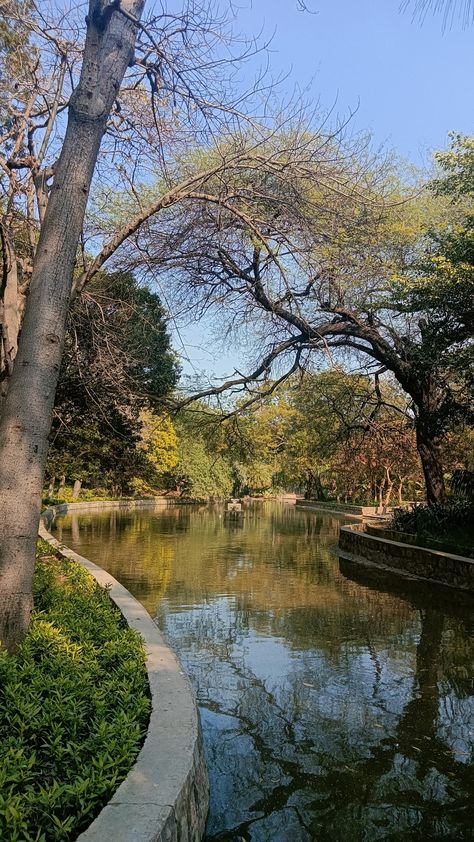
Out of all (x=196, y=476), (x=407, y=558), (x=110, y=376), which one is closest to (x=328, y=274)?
(x=110, y=376)

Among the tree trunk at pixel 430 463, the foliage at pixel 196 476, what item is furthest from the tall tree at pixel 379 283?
the foliage at pixel 196 476

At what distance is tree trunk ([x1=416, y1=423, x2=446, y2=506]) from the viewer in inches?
610

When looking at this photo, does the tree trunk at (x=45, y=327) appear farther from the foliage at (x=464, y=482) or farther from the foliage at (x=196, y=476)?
the foliage at (x=196, y=476)

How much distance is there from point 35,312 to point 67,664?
2435mm

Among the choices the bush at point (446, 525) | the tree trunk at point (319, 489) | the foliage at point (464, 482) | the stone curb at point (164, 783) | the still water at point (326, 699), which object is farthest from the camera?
the tree trunk at point (319, 489)

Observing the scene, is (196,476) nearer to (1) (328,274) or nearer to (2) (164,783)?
(1) (328,274)

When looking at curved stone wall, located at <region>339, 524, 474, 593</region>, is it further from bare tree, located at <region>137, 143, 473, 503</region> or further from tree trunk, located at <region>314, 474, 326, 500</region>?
tree trunk, located at <region>314, 474, 326, 500</region>

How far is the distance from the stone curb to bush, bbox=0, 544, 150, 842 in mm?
89

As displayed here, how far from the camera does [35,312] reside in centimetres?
448

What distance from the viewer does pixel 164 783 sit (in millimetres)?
2846

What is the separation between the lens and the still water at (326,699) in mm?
3703

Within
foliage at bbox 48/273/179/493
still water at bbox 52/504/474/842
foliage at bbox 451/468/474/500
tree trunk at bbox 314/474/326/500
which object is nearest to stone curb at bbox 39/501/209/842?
still water at bbox 52/504/474/842

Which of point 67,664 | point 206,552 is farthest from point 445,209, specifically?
point 67,664

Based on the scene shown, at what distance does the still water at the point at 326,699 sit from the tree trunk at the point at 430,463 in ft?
12.3
